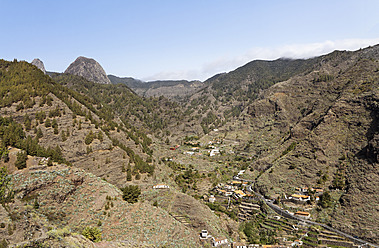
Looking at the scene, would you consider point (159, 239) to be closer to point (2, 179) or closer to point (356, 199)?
point (2, 179)

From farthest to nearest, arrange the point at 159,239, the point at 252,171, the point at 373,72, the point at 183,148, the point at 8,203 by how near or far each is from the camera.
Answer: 1. the point at 183,148
2. the point at 252,171
3. the point at 373,72
4. the point at 159,239
5. the point at 8,203

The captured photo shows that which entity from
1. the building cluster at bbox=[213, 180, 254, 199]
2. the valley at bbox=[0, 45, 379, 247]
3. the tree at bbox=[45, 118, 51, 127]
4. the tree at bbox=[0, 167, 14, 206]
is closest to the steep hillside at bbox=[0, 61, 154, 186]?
the tree at bbox=[45, 118, 51, 127]

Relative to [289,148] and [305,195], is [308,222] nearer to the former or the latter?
[305,195]

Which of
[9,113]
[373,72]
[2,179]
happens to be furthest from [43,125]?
[373,72]

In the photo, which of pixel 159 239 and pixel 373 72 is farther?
pixel 373 72

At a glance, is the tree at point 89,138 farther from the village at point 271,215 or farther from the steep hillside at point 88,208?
the steep hillside at point 88,208

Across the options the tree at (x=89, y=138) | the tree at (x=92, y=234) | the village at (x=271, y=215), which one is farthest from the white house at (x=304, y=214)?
the tree at (x=89, y=138)

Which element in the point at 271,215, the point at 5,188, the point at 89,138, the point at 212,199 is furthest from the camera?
the point at 212,199

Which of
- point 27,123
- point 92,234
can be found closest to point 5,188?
point 92,234

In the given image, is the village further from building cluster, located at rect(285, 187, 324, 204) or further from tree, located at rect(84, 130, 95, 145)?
tree, located at rect(84, 130, 95, 145)
